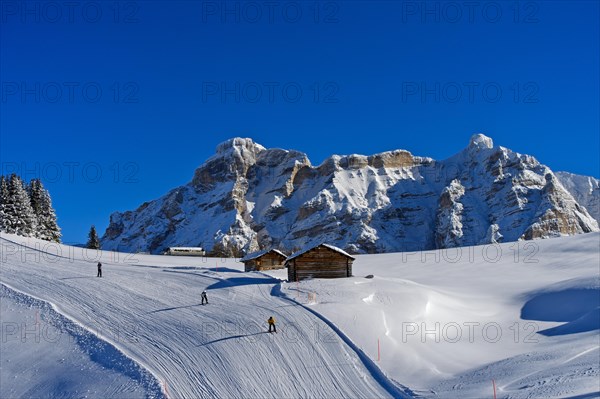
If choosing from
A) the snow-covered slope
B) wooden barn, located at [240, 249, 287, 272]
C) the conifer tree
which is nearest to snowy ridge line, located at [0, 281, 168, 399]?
the snow-covered slope

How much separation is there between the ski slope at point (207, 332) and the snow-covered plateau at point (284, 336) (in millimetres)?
81

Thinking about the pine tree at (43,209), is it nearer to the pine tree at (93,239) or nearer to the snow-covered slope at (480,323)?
the pine tree at (93,239)

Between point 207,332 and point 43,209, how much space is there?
51.3 m

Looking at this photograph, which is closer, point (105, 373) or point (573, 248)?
point (105, 373)

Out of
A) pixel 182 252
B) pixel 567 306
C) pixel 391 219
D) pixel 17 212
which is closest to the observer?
pixel 567 306

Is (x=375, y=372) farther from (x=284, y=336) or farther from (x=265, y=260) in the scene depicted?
(x=265, y=260)

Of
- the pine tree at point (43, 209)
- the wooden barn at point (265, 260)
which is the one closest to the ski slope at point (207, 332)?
the wooden barn at point (265, 260)

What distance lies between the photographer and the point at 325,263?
43.1 m

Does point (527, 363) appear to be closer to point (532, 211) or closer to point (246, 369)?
point (246, 369)

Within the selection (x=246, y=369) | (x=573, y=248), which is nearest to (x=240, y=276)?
(x=246, y=369)

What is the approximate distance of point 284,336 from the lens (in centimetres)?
2911

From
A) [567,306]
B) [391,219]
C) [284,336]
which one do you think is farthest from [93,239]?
[391,219]

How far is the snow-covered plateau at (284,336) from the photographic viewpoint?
24016mm

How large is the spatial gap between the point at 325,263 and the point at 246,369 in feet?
59.8
